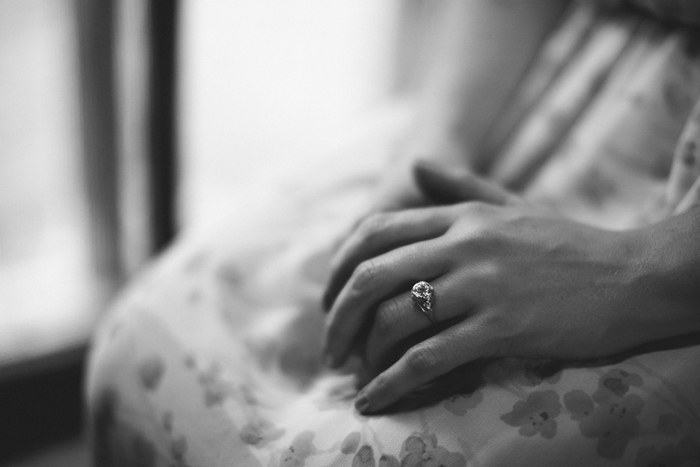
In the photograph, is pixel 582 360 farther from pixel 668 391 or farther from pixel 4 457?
pixel 4 457

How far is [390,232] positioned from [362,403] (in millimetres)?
129

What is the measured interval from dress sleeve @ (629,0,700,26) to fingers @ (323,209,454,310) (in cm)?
27

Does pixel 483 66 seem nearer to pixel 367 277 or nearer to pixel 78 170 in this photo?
pixel 367 277

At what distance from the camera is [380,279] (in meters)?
0.43

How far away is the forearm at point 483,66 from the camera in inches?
25.6

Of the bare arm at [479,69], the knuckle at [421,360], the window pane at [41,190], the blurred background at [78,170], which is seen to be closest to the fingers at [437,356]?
the knuckle at [421,360]

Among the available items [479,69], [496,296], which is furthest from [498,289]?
[479,69]

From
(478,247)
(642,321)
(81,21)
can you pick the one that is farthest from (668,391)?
(81,21)

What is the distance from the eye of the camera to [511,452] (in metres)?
0.38

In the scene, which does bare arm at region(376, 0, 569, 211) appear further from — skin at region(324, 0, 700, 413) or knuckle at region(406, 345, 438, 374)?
knuckle at region(406, 345, 438, 374)

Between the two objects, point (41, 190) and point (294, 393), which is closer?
point (294, 393)

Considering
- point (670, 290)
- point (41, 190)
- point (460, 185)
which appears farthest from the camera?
point (41, 190)

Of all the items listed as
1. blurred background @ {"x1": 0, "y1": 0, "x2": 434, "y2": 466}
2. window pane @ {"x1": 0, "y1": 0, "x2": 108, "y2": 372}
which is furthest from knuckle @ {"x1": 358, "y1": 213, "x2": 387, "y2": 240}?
window pane @ {"x1": 0, "y1": 0, "x2": 108, "y2": 372}

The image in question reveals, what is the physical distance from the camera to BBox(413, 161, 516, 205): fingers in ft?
1.66
